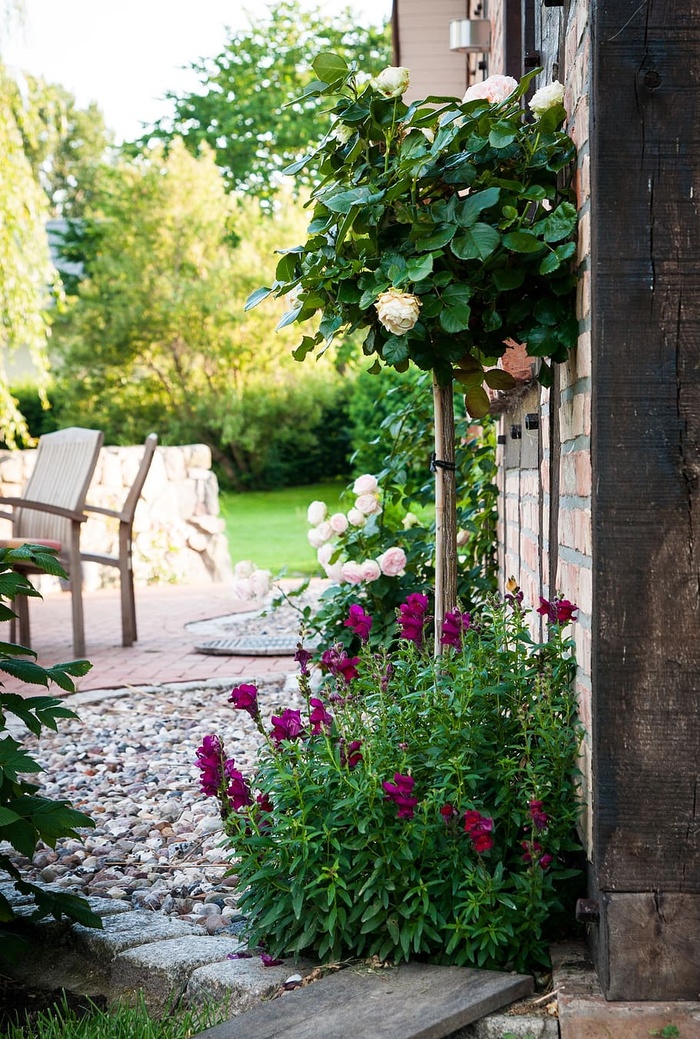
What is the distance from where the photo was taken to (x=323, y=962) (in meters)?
1.99

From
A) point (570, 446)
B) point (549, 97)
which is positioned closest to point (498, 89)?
point (549, 97)

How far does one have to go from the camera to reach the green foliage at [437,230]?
6.75 feet

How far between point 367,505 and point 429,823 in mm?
2297

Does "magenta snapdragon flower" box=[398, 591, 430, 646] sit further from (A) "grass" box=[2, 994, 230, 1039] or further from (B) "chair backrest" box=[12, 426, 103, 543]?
(B) "chair backrest" box=[12, 426, 103, 543]

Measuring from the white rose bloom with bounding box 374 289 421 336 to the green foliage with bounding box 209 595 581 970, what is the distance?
2.18 feet

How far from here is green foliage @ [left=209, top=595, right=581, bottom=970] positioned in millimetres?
1890

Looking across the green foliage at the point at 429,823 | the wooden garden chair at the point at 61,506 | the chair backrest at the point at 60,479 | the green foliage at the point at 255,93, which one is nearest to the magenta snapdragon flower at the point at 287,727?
the green foliage at the point at 429,823

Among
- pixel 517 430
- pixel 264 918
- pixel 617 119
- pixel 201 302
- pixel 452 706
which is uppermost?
pixel 201 302

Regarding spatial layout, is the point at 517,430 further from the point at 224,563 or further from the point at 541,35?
the point at 224,563

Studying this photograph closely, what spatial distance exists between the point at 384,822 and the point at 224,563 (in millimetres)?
8180

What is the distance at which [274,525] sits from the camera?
1479 cm

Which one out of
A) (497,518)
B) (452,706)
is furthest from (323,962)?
(497,518)

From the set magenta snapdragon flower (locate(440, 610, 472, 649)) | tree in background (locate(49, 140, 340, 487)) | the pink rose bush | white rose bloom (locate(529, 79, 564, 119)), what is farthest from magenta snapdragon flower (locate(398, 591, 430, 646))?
tree in background (locate(49, 140, 340, 487))

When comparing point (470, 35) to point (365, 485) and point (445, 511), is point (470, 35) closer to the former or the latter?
point (365, 485)
